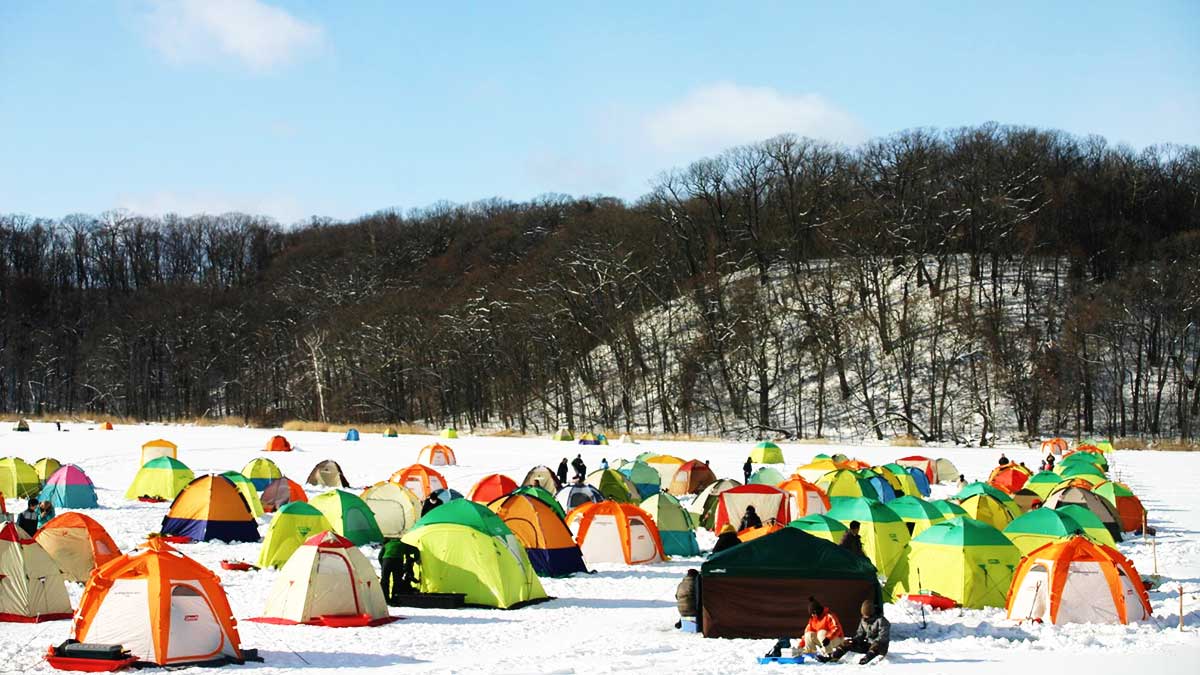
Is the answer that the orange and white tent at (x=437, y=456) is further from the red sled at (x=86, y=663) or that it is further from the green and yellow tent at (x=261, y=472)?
the red sled at (x=86, y=663)

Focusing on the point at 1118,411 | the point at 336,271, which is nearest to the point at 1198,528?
the point at 1118,411

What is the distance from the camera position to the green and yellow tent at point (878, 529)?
19203 millimetres

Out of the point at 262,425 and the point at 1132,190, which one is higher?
the point at 1132,190

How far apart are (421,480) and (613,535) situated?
9.61 meters

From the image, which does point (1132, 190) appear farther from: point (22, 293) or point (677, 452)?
point (22, 293)

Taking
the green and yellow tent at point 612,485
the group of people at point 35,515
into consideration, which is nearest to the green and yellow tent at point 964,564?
the green and yellow tent at point 612,485

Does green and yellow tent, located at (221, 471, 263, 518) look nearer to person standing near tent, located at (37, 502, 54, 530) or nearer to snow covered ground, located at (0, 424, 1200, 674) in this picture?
snow covered ground, located at (0, 424, 1200, 674)

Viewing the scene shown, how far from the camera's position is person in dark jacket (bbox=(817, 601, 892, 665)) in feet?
42.3

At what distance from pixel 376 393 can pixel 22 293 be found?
1488 inches

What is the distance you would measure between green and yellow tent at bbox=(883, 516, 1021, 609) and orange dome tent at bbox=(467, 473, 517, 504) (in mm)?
11760

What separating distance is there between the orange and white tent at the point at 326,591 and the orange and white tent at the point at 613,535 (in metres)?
6.76

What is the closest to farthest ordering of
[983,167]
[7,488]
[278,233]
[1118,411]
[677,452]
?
[7,488] → [677,452] → [1118,411] → [983,167] → [278,233]

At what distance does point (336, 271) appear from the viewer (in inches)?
3935

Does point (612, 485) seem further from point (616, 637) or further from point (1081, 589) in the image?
point (1081, 589)
